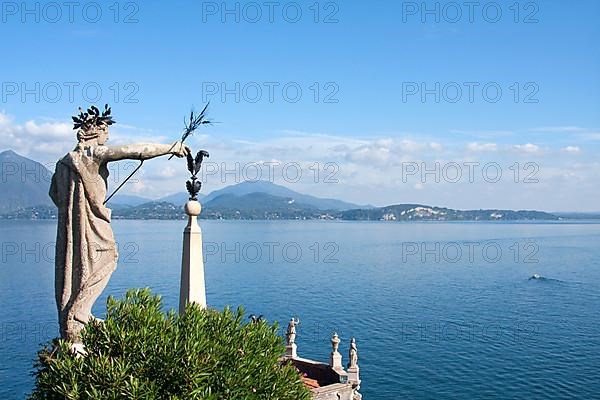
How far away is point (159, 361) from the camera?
12000mm

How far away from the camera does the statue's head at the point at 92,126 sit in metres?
13.1

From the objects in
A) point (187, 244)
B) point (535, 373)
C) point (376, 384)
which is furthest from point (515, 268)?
point (187, 244)

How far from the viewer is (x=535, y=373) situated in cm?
5484

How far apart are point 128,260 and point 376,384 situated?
9379 centimetres

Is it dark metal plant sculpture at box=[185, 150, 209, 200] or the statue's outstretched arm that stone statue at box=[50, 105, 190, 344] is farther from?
dark metal plant sculpture at box=[185, 150, 209, 200]

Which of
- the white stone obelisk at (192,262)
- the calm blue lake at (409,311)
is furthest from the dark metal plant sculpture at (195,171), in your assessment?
the calm blue lake at (409,311)

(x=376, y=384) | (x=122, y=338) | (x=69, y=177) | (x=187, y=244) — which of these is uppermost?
(x=69, y=177)

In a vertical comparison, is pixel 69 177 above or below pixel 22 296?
above

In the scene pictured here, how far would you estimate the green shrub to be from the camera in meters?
11.5

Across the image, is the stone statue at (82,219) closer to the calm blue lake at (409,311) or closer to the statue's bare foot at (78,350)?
the statue's bare foot at (78,350)

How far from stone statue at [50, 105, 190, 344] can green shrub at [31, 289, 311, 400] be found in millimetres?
588

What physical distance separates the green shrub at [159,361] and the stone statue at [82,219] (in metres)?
0.59

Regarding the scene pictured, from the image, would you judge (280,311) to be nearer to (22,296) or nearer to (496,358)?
(496,358)

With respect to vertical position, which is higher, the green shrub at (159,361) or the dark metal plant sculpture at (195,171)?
the dark metal plant sculpture at (195,171)
